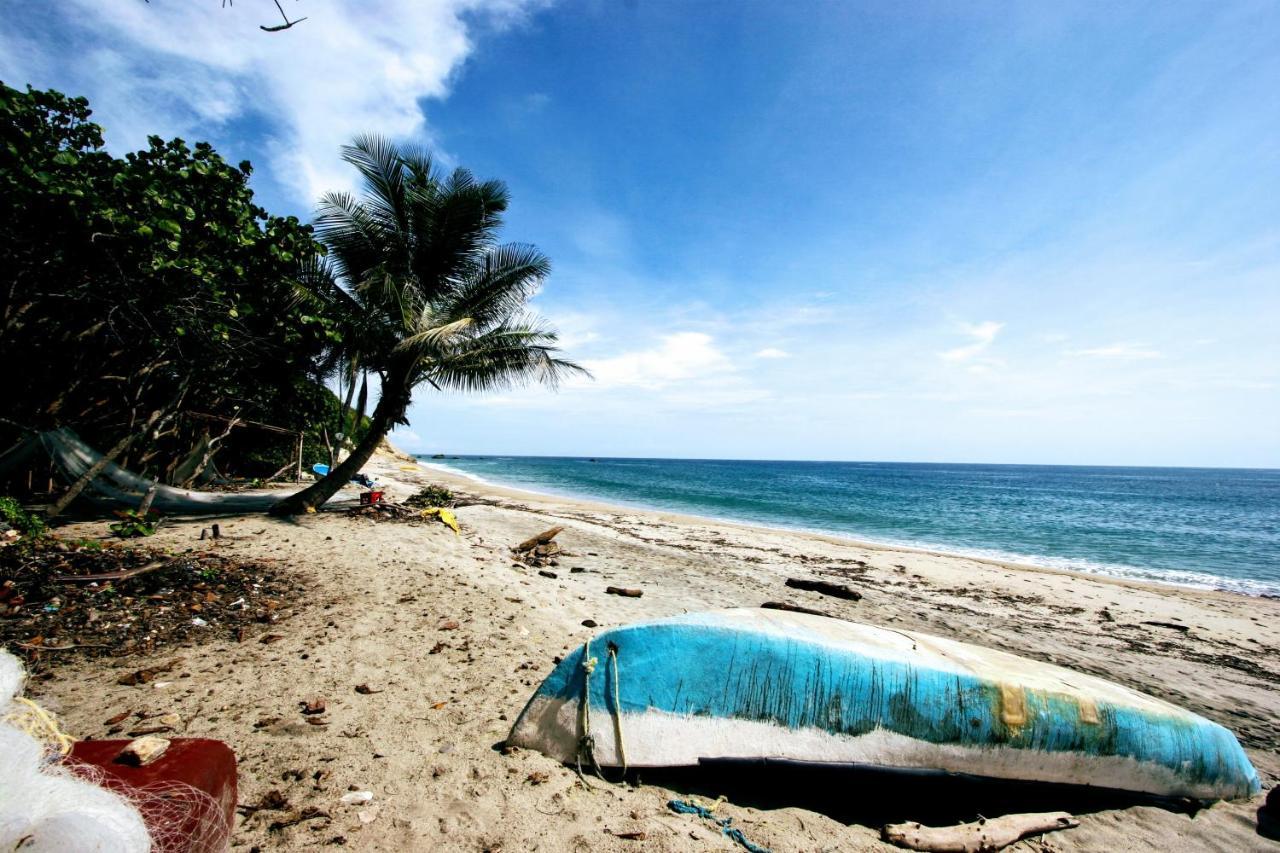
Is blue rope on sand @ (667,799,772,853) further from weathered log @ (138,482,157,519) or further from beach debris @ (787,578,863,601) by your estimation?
weathered log @ (138,482,157,519)

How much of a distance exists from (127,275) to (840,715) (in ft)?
27.0

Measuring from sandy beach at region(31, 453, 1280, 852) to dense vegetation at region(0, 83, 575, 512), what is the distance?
2582 millimetres

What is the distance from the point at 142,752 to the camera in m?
1.74

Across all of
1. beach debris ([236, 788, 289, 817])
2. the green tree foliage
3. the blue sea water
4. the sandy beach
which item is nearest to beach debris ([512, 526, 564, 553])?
the sandy beach

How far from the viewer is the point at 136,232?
17.2 feet

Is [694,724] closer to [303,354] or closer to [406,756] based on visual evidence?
[406,756]

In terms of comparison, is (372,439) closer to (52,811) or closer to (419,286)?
(419,286)

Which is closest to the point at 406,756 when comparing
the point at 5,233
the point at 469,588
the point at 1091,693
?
the point at 469,588

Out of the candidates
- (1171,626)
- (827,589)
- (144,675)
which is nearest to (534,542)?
(827,589)

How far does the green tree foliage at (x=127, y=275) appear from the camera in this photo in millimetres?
5184

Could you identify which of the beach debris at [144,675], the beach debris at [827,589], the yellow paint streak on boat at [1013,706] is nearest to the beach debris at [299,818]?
the beach debris at [144,675]

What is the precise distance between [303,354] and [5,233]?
144 inches

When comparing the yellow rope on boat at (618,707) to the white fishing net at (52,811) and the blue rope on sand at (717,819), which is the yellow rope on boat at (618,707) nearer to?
the blue rope on sand at (717,819)

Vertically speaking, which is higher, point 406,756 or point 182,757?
point 182,757
